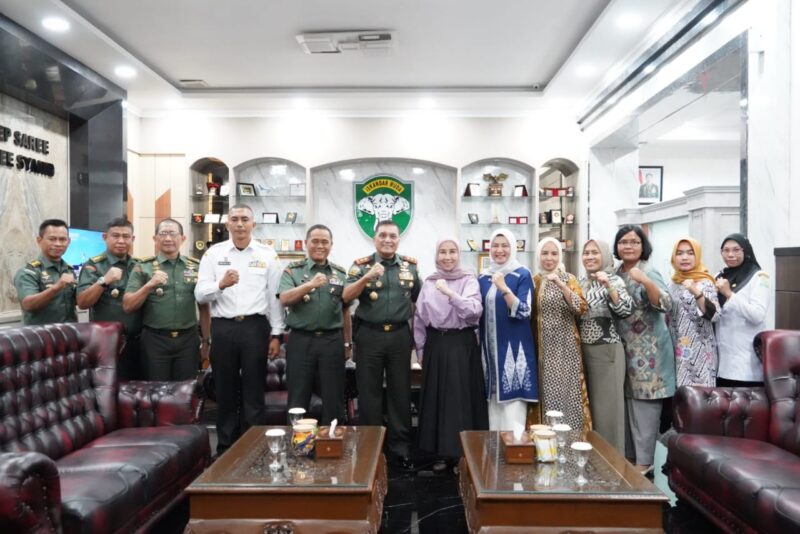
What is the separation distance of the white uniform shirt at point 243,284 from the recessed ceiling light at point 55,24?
7.33 ft

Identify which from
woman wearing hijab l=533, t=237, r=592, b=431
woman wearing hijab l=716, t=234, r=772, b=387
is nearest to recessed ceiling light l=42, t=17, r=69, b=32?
woman wearing hijab l=533, t=237, r=592, b=431

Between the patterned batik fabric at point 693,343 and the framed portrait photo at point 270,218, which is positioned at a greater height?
the framed portrait photo at point 270,218

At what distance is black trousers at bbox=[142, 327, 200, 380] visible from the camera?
3664mm

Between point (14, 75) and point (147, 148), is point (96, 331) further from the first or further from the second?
point (147, 148)

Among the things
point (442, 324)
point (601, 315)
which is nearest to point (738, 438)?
point (601, 315)

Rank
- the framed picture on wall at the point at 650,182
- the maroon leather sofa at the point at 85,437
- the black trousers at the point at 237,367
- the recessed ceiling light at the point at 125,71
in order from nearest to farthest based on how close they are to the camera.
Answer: the maroon leather sofa at the point at 85,437
the black trousers at the point at 237,367
the recessed ceiling light at the point at 125,71
the framed picture on wall at the point at 650,182

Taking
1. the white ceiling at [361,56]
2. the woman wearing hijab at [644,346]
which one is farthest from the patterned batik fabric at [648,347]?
the white ceiling at [361,56]

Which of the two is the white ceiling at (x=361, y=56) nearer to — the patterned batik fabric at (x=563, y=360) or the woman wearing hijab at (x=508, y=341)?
the woman wearing hijab at (x=508, y=341)

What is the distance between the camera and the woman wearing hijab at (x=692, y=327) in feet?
11.0

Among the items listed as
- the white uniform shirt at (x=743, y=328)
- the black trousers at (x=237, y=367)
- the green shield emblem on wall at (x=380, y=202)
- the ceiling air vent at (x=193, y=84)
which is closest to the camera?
the white uniform shirt at (x=743, y=328)

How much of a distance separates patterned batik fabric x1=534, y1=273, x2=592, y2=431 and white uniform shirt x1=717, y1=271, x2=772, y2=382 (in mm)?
771

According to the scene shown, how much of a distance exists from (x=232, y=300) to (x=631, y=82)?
3.92m

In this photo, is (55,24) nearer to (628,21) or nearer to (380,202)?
(380,202)

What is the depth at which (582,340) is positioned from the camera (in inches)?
138
